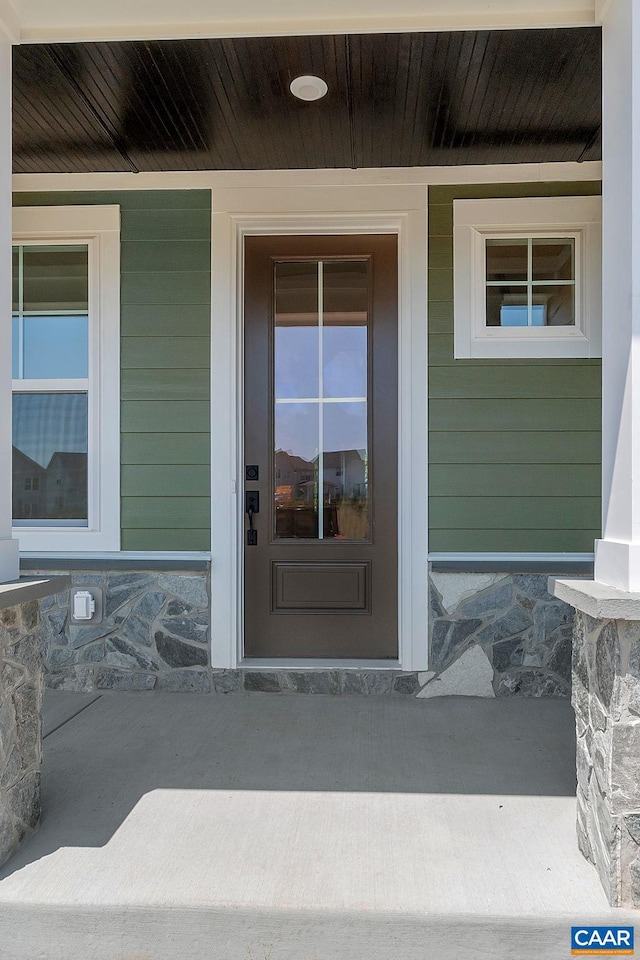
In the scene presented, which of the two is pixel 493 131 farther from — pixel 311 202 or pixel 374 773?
pixel 374 773

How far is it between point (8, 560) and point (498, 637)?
231cm

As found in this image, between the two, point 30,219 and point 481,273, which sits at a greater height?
point 30,219

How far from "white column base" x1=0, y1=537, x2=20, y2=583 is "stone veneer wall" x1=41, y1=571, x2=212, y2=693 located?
1308mm

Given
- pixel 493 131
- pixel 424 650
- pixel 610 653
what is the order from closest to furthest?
pixel 610 653 < pixel 493 131 < pixel 424 650

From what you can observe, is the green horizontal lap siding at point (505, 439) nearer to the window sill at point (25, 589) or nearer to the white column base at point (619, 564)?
the white column base at point (619, 564)

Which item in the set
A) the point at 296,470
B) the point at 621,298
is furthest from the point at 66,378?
the point at 621,298

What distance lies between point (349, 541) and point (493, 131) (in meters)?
2.06

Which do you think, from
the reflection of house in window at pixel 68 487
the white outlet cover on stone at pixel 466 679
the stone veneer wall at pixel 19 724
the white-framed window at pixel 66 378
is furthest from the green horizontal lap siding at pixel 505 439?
the stone veneer wall at pixel 19 724

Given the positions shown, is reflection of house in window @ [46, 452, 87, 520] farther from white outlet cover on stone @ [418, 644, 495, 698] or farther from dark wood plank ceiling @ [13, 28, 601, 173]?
white outlet cover on stone @ [418, 644, 495, 698]

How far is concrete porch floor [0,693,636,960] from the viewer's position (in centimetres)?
171

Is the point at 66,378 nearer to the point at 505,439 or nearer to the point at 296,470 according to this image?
the point at 296,470

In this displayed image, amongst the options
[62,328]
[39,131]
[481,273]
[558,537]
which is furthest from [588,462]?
[39,131]

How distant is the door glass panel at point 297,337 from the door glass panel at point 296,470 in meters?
0.10

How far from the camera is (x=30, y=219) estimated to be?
3529 mm
